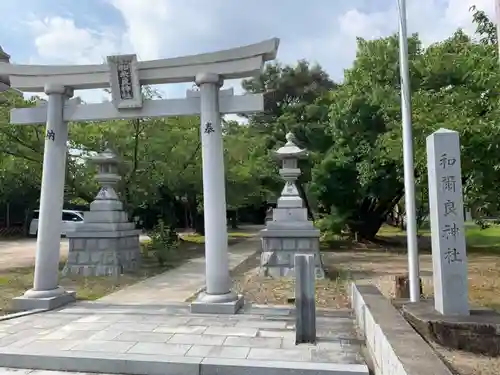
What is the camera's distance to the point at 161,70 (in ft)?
25.3

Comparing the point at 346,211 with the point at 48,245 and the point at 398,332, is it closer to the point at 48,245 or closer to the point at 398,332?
A: the point at 48,245

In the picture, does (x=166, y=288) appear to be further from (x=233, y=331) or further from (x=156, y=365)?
(x=156, y=365)

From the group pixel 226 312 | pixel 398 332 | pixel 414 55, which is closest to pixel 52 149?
pixel 226 312

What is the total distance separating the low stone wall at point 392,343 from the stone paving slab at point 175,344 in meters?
0.24

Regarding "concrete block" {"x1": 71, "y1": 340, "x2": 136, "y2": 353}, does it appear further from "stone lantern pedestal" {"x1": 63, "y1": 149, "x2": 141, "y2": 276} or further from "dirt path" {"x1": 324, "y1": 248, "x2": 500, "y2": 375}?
"stone lantern pedestal" {"x1": 63, "y1": 149, "x2": 141, "y2": 276}

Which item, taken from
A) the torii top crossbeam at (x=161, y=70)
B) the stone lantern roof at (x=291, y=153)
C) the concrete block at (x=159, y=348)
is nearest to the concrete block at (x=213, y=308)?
the concrete block at (x=159, y=348)

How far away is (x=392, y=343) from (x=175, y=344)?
2655 millimetres

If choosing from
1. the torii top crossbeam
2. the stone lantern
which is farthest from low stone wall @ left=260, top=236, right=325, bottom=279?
the torii top crossbeam

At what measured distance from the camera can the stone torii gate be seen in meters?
7.21

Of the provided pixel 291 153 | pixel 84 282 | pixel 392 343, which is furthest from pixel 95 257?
pixel 392 343

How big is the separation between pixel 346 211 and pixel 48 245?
47.0 ft

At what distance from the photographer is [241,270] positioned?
13211 millimetres

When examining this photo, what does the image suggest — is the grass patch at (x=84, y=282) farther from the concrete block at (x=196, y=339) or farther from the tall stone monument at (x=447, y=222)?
the tall stone monument at (x=447, y=222)

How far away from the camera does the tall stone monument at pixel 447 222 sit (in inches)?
193
